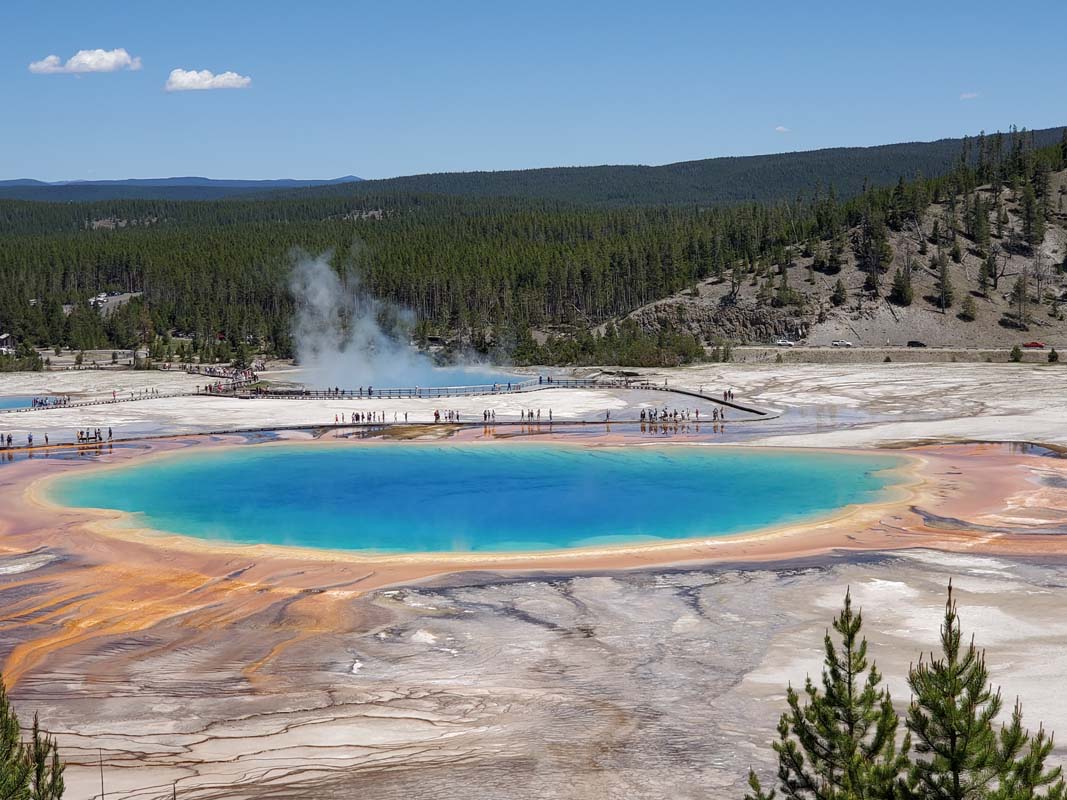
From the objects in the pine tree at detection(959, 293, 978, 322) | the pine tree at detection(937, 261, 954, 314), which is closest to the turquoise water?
the pine tree at detection(959, 293, 978, 322)

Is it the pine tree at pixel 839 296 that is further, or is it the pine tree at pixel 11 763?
the pine tree at pixel 839 296

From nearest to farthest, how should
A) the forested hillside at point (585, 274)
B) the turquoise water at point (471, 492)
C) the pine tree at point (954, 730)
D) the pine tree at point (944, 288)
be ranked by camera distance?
the pine tree at point (954, 730) → the turquoise water at point (471, 492) → the pine tree at point (944, 288) → the forested hillside at point (585, 274)

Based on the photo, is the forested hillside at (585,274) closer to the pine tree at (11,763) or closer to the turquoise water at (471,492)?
the turquoise water at (471,492)

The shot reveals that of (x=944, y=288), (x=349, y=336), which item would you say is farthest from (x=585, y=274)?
(x=944, y=288)

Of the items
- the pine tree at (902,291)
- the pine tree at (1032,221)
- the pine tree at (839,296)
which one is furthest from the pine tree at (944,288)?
the pine tree at (1032,221)

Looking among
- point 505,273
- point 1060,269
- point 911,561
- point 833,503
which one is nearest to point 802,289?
point 1060,269

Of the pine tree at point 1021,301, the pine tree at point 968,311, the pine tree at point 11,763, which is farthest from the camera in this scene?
the pine tree at point 968,311

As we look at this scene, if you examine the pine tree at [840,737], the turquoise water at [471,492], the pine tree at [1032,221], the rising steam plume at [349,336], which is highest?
the pine tree at [1032,221]

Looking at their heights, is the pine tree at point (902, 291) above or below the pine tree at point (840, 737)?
above
